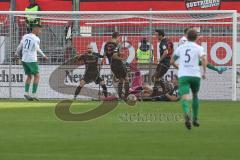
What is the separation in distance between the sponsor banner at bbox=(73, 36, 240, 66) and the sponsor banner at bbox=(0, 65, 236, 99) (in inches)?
19.3

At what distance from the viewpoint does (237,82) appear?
27719mm

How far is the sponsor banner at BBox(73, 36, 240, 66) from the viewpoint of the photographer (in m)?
28.3

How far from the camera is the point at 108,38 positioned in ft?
96.0

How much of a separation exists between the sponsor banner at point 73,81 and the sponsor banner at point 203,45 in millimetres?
489

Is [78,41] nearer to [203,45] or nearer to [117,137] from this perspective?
[203,45]

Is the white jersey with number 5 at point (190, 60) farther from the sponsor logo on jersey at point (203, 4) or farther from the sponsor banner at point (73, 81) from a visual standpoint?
the sponsor logo on jersey at point (203, 4)

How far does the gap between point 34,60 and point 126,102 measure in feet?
10.9

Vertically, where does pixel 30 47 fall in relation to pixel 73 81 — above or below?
above

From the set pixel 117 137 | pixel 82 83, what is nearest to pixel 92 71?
pixel 82 83

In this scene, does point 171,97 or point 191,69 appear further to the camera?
point 171,97

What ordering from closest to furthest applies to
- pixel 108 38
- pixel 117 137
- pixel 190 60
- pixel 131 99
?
pixel 117 137 → pixel 190 60 → pixel 131 99 → pixel 108 38

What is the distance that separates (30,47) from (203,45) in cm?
599

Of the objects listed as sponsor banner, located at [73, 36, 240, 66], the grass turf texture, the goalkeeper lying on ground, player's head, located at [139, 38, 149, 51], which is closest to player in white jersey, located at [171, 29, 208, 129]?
the grass turf texture

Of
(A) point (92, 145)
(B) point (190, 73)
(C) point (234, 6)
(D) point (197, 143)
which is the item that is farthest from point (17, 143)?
(C) point (234, 6)
